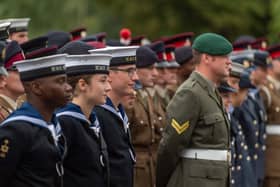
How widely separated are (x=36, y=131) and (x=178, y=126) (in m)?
2.33

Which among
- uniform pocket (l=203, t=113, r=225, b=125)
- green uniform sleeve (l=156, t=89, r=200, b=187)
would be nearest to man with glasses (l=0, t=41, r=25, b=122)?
green uniform sleeve (l=156, t=89, r=200, b=187)

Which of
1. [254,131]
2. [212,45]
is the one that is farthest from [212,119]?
[254,131]

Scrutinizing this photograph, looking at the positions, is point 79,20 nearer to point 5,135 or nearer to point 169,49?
point 169,49

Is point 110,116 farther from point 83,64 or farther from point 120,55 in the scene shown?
point 83,64

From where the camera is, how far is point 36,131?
7871 millimetres

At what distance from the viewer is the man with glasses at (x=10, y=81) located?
29.6ft

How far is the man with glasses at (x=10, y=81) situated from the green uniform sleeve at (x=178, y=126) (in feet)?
5.11

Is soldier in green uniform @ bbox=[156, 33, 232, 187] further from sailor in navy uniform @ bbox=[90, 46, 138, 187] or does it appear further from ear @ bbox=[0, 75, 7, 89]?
ear @ bbox=[0, 75, 7, 89]

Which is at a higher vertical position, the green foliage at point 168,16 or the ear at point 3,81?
the ear at point 3,81

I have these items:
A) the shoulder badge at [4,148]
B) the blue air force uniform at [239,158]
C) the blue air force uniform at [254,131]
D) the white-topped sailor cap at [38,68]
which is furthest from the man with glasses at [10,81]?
the blue air force uniform at [254,131]

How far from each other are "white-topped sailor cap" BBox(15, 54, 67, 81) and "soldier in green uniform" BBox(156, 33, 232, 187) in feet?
6.91

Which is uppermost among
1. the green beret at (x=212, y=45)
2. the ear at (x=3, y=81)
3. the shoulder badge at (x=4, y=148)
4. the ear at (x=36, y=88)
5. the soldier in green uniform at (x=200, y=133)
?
the ear at (x=36, y=88)

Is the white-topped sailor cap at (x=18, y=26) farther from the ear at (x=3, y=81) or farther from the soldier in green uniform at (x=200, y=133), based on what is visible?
the ear at (x=3, y=81)

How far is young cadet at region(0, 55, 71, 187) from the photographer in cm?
772
